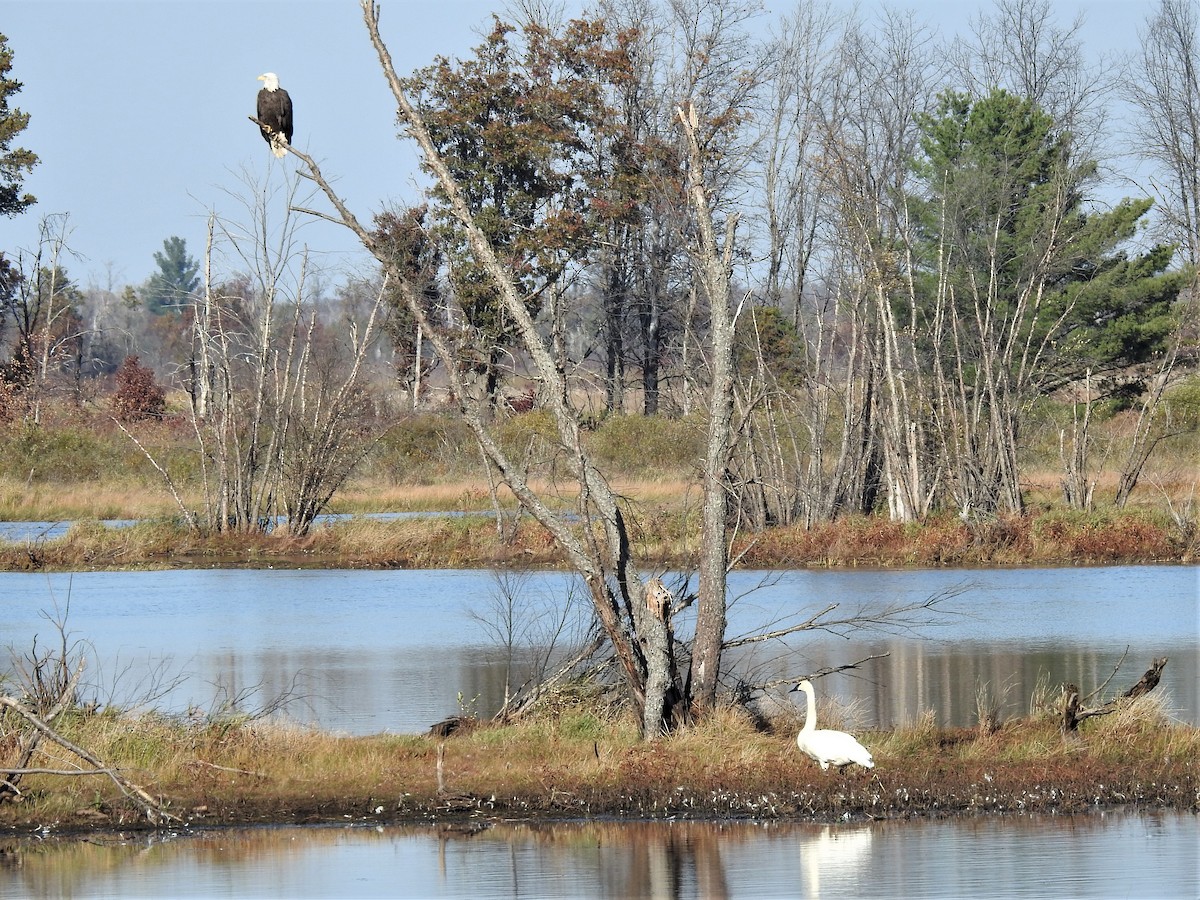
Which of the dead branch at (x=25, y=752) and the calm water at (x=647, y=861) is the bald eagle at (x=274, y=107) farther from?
the calm water at (x=647, y=861)

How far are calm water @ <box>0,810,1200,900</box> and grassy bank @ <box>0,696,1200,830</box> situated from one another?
277 millimetres

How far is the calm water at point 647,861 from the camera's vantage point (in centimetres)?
953

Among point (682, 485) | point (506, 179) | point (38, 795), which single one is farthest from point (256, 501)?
point (38, 795)

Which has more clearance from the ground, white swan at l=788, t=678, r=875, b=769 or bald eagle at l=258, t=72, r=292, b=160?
bald eagle at l=258, t=72, r=292, b=160

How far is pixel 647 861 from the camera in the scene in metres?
10.2

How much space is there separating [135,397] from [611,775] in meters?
45.3

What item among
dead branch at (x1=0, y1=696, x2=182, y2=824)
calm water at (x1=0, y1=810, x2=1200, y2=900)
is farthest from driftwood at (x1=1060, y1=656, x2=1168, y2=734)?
dead branch at (x1=0, y1=696, x2=182, y2=824)

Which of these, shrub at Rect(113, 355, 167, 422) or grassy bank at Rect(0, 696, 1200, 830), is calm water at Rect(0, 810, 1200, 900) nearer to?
grassy bank at Rect(0, 696, 1200, 830)

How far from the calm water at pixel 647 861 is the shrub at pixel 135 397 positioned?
4034 centimetres

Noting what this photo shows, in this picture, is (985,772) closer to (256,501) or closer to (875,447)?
(875,447)

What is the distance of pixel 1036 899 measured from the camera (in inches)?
357

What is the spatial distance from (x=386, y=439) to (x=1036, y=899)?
37787mm

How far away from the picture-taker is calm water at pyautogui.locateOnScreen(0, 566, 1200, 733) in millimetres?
15797

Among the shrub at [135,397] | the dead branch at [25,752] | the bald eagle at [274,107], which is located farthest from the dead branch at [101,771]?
the shrub at [135,397]
